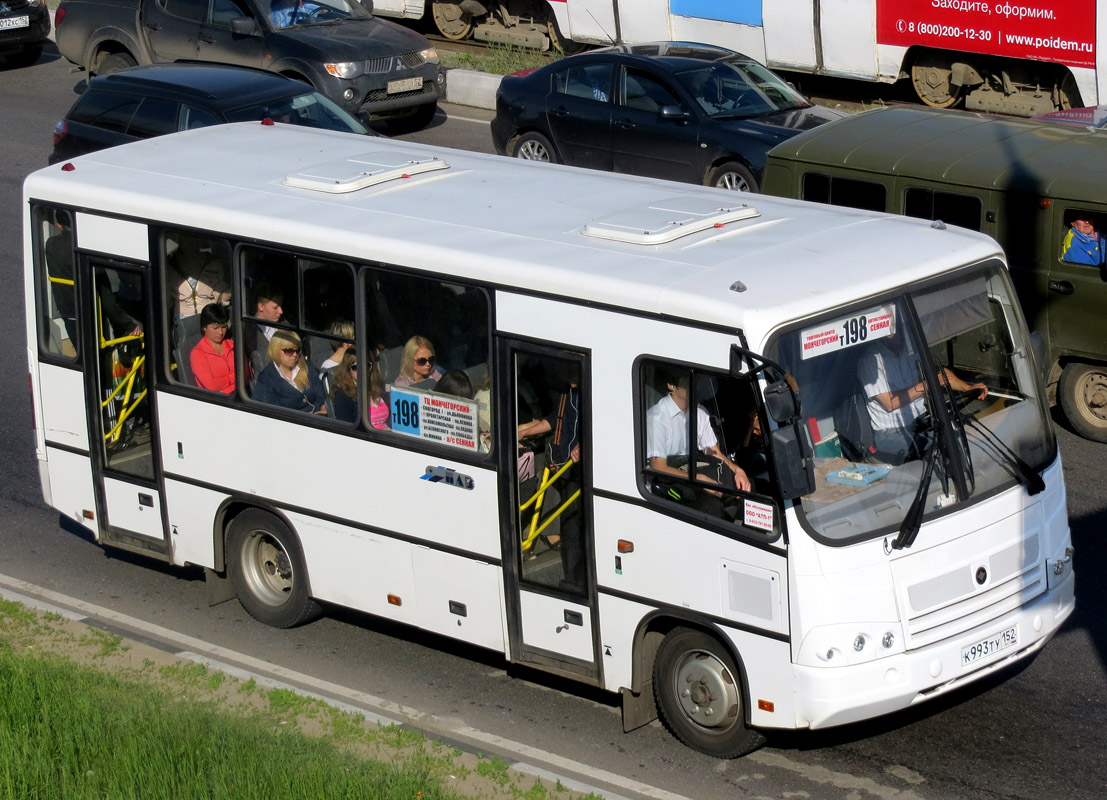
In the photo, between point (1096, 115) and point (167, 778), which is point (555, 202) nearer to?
point (167, 778)

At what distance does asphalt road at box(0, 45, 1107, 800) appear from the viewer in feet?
23.4

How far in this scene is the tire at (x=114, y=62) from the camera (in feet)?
71.1

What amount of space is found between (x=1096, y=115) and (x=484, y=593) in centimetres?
733

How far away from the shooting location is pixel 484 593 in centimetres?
782

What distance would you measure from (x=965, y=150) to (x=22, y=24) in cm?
1786

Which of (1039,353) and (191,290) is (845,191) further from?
(191,290)

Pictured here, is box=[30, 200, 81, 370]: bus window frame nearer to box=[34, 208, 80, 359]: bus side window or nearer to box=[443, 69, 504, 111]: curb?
box=[34, 208, 80, 359]: bus side window

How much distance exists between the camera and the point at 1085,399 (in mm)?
11156

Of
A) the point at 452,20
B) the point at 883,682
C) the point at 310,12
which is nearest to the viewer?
the point at 883,682

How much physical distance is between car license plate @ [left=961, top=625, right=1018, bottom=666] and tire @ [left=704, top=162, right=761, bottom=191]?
9.17 metres

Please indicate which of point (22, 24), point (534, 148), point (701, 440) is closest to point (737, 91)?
point (534, 148)

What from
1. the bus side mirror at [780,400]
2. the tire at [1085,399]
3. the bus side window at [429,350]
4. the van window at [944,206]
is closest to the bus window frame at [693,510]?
the bus side mirror at [780,400]

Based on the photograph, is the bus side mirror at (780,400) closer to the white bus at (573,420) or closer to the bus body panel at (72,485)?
the white bus at (573,420)

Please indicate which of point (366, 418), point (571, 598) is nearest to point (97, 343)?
point (366, 418)
